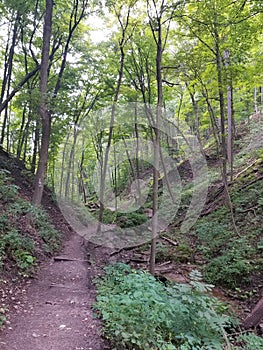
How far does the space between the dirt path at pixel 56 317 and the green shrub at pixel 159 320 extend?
31 cm

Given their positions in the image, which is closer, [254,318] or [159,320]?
[159,320]

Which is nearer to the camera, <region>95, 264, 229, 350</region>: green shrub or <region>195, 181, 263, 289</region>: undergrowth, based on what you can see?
<region>95, 264, 229, 350</region>: green shrub

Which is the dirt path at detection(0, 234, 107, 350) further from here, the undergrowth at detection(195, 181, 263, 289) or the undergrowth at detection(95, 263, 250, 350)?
the undergrowth at detection(195, 181, 263, 289)

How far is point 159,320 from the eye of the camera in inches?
131

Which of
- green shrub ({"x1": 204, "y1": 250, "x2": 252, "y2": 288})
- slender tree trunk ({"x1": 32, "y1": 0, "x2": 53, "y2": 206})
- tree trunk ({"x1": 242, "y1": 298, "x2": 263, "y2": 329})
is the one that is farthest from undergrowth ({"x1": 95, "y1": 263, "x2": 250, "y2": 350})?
slender tree trunk ({"x1": 32, "y1": 0, "x2": 53, "y2": 206})

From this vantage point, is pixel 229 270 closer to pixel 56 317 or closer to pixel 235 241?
pixel 235 241

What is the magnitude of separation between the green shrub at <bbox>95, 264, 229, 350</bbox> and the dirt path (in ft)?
1.01

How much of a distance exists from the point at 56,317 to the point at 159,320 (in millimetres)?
1631

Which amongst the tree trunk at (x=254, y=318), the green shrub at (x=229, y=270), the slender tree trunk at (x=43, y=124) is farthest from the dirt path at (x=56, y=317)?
the slender tree trunk at (x=43, y=124)

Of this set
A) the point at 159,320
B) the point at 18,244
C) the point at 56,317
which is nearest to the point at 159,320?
the point at 159,320

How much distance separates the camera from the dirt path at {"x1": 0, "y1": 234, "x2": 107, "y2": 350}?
129 inches

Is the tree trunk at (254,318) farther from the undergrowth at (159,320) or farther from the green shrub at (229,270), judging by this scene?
the green shrub at (229,270)

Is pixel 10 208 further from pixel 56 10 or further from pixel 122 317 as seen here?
pixel 56 10

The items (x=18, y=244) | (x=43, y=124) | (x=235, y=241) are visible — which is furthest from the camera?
(x=43, y=124)
